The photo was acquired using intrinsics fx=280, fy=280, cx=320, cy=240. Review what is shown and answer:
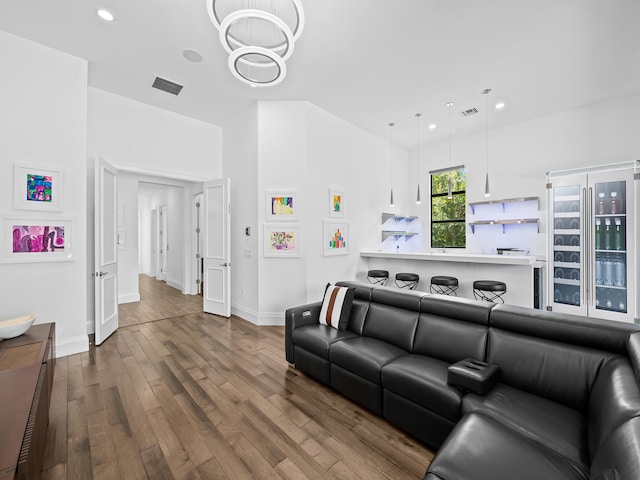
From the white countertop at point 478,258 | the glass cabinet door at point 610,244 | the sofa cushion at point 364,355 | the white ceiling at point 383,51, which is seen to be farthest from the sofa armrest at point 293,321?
the glass cabinet door at point 610,244

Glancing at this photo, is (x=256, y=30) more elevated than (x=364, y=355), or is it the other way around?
(x=256, y=30)

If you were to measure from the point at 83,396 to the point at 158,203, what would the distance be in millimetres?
7134

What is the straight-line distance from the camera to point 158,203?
8.50 m

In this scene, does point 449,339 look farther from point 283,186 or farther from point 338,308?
point 283,186

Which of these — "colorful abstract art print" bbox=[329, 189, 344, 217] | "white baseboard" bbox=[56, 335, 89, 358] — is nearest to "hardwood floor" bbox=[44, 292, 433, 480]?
"white baseboard" bbox=[56, 335, 89, 358]

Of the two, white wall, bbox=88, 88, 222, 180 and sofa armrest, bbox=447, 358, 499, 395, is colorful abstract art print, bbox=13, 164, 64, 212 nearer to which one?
white wall, bbox=88, 88, 222, 180

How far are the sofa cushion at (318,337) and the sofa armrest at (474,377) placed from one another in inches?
42.7

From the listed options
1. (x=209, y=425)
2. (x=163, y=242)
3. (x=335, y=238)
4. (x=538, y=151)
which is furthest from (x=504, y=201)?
(x=163, y=242)

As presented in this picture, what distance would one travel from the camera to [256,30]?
2.97m

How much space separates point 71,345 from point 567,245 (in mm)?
7175

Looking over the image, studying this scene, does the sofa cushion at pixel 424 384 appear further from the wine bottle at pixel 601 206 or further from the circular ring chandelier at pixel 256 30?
the wine bottle at pixel 601 206

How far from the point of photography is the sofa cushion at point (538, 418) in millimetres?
1309

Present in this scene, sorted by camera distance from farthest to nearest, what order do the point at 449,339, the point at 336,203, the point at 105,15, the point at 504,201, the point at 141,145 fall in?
the point at 504,201 → the point at 336,203 → the point at 141,145 → the point at 105,15 → the point at 449,339

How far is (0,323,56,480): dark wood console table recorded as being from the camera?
45.4 inches
